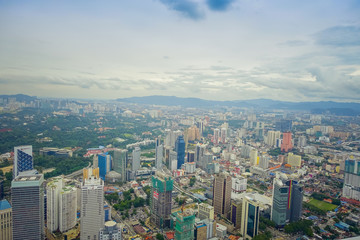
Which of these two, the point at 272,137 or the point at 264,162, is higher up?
the point at 272,137

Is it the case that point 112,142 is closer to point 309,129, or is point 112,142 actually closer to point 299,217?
point 299,217

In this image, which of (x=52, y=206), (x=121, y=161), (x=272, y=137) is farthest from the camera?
(x=272, y=137)

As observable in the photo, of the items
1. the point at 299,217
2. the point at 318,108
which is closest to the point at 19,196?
the point at 299,217

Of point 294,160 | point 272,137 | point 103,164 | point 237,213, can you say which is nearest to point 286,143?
point 272,137

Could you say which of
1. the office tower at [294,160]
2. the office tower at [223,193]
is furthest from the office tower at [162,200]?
the office tower at [294,160]

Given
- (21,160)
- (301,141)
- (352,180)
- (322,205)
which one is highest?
(21,160)

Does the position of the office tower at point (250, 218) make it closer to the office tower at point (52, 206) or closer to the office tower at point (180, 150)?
the office tower at point (52, 206)

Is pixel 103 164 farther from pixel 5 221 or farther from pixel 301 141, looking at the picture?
pixel 301 141
